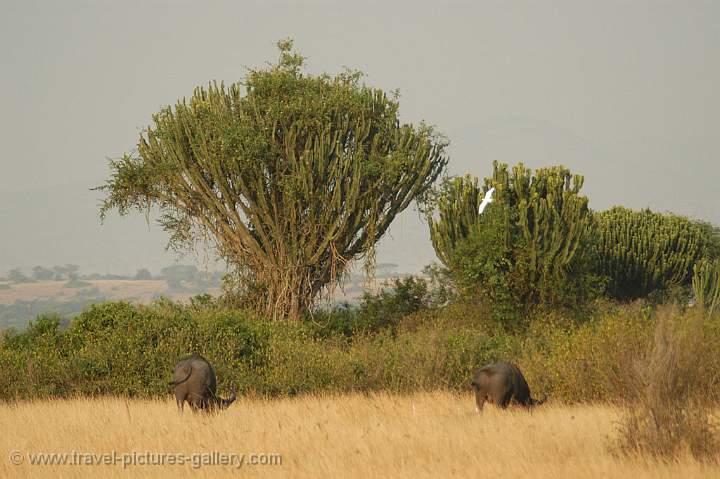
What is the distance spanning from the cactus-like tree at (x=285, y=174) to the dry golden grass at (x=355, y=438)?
37.6 feet

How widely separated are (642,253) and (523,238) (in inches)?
502

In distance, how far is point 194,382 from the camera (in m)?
13.5

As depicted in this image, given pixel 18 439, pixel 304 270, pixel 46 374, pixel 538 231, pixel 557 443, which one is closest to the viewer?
pixel 557 443

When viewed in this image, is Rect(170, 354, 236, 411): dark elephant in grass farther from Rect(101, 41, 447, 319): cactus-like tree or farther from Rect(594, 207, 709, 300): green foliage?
Rect(594, 207, 709, 300): green foliage

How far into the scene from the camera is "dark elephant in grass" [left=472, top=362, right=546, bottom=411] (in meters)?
13.5

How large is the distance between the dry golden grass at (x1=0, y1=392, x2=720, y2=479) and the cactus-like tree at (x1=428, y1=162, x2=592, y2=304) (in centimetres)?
1019

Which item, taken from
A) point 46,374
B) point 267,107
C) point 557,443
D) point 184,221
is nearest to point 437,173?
point 267,107

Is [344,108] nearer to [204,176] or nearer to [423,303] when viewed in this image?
[204,176]

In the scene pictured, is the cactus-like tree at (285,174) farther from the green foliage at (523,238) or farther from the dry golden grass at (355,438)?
the dry golden grass at (355,438)

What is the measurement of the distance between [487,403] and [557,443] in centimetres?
295

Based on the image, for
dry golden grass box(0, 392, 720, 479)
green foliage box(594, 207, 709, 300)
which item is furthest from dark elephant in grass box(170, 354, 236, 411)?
green foliage box(594, 207, 709, 300)

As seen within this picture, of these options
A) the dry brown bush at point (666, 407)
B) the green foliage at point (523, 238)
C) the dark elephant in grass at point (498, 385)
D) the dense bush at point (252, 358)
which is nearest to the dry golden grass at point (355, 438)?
the dark elephant in grass at point (498, 385)

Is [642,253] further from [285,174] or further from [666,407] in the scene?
[666,407]

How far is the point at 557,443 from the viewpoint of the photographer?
11141 millimetres
